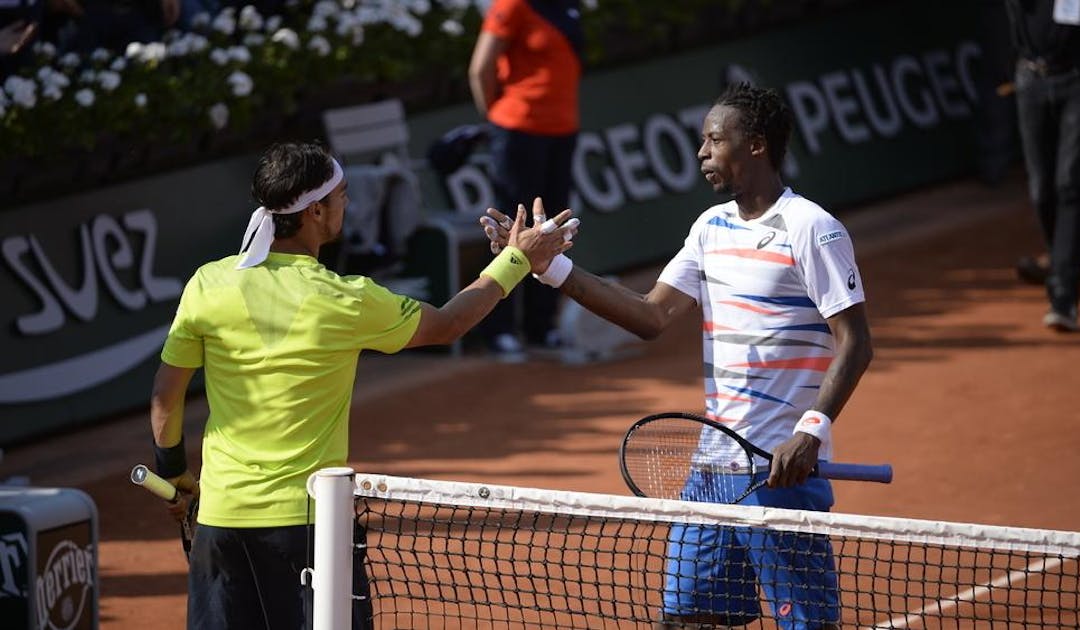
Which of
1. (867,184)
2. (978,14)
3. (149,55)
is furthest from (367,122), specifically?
(978,14)

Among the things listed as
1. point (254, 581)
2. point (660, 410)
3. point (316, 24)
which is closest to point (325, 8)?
point (316, 24)

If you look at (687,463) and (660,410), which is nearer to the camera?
(687,463)

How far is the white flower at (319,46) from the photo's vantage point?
10.3m

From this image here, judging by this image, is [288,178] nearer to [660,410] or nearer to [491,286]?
[491,286]

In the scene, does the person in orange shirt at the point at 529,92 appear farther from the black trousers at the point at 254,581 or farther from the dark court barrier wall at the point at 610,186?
the black trousers at the point at 254,581

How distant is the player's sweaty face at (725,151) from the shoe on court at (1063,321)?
21.7 ft

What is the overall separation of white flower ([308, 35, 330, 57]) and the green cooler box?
17.2ft

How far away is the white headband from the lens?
4.35 metres

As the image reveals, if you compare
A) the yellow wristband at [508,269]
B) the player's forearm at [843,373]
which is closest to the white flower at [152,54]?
the yellow wristband at [508,269]

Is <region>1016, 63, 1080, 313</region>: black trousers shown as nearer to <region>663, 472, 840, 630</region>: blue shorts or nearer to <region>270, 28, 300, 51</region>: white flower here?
<region>270, 28, 300, 51</region>: white flower

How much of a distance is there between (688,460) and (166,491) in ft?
4.77

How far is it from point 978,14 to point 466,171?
6560mm

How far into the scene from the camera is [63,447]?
29.8ft

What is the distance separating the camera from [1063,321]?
10.8 m
